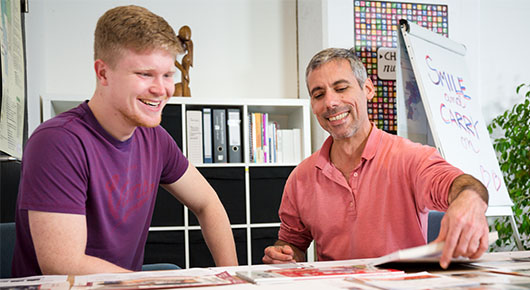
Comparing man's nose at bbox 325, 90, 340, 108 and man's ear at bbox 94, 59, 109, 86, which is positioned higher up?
man's ear at bbox 94, 59, 109, 86

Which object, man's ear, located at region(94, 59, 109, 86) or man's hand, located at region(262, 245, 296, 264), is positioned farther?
man's hand, located at region(262, 245, 296, 264)

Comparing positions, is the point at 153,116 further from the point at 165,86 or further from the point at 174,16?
the point at 174,16

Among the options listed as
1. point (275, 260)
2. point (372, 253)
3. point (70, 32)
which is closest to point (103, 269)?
point (275, 260)

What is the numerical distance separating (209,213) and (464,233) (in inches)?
29.8

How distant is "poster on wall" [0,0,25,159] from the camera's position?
1.72m

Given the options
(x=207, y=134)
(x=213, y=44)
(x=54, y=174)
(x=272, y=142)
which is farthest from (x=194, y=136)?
(x=54, y=174)

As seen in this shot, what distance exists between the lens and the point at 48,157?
1079mm

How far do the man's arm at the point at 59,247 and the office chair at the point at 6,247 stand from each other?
0.42 m

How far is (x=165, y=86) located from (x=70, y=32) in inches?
86.8

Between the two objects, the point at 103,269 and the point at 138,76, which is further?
the point at 138,76

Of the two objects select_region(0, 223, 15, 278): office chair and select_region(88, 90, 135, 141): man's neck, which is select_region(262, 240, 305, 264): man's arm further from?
select_region(0, 223, 15, 278): office chair

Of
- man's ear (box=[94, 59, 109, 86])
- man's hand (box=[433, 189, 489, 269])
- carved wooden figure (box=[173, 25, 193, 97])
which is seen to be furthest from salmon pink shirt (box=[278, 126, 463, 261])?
carved wooden figure (box=[173, 25, 193, 97])

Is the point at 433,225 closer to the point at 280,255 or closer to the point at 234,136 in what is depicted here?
the point at 280,255

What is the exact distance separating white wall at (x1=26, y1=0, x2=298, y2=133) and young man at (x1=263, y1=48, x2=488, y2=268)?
1577 mm
